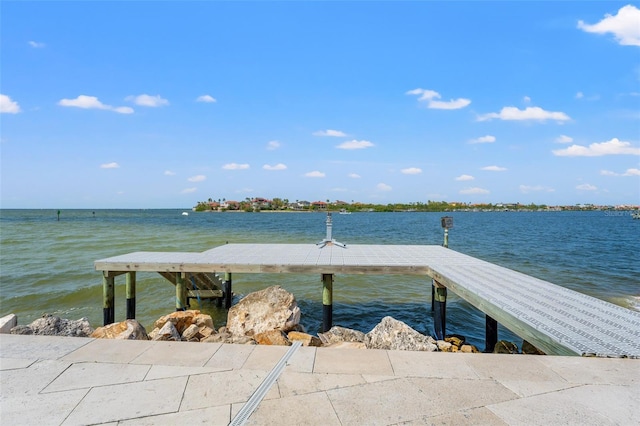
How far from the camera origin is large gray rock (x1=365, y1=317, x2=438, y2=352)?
6254mm

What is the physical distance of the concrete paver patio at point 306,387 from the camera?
292 cm

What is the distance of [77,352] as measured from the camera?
415 cm

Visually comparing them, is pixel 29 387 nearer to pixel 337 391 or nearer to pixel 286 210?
pixel 337 391

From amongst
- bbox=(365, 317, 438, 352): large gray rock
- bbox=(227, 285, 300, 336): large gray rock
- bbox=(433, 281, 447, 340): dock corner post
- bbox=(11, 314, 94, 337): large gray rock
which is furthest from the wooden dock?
bbox=(11, 314, 94, 337): large gray rock

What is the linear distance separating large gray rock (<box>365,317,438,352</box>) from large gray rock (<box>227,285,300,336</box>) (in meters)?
2.06

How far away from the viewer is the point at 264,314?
819 cm

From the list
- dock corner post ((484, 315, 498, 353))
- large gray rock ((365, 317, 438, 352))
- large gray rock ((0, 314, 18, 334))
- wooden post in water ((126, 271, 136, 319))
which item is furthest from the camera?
wooden post in water ((126, 271, 136, 319))

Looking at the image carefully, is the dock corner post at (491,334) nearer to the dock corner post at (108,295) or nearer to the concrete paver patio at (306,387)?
the concrete paver patio at (306,387)

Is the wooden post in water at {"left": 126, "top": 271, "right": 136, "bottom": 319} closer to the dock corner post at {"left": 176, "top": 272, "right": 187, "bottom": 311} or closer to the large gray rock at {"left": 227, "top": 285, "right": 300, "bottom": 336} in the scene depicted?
the dock corner post at {"left": 176, "top": 272, "right": 187, "bottom": 311}

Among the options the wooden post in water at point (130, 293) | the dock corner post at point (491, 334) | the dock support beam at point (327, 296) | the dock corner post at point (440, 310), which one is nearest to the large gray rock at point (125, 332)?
the wooden post in water at point (130, 293)

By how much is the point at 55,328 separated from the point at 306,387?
5.73m

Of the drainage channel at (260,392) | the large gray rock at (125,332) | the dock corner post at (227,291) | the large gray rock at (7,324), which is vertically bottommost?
the dock corner post at (227,291)

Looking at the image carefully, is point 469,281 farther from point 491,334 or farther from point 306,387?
Result: point 306,387

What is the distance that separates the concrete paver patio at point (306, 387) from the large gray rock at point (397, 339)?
2.22 m
